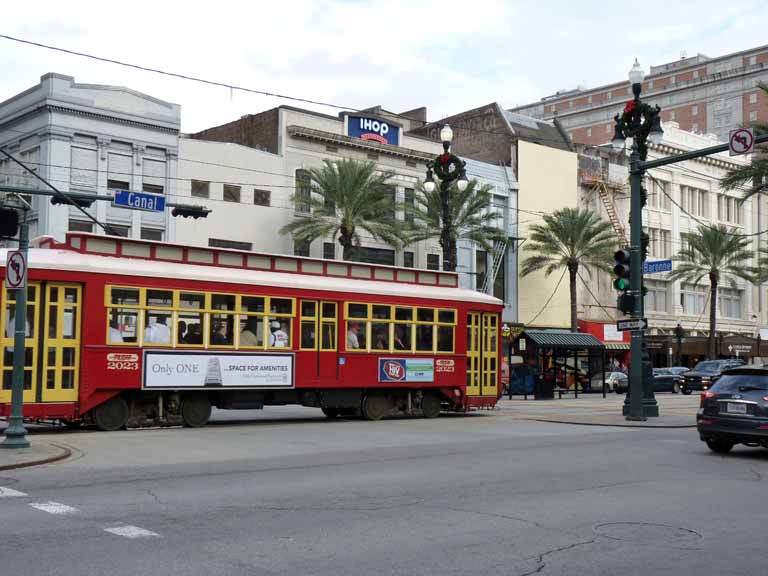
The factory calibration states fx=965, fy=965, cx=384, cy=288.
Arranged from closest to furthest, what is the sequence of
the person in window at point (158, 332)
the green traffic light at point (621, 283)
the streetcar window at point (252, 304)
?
the person in window at point (158, 332) → the streetcar window at point (252, 304) → the green traffic light at point (621, 283)

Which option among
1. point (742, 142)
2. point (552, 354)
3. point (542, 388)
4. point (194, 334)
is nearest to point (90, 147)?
point (552, 354)

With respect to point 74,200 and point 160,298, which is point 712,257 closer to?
point 160,298

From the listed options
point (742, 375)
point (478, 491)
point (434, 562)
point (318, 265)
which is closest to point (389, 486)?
point (478, 491)

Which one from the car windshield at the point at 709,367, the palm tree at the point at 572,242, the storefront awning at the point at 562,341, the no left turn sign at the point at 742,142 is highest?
the palm tree at the point at 572,242

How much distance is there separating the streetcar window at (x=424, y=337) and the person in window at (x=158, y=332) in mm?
6567

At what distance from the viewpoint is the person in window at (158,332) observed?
62.0 feet

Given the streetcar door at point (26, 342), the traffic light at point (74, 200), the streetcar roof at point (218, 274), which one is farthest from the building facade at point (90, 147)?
the streetcar door at point (26, 342)

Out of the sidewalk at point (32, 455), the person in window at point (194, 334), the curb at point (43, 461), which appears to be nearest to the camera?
the curb at point (43, 461)

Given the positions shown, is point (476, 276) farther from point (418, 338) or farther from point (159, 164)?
point (418, 338)

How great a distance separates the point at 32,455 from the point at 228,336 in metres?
7.00

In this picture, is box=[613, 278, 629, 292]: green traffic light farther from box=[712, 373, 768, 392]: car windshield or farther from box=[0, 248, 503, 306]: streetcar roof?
box=[712, 373, 768, 392]: car windshield

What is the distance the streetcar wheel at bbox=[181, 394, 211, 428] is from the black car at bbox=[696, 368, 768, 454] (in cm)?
983

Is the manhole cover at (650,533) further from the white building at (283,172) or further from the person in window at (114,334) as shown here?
the white building at (283,172)

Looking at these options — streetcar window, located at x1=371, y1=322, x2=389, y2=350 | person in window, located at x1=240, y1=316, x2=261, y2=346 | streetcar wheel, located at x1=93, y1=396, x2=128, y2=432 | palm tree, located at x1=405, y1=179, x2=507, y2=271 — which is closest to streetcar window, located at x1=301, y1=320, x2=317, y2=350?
person in window, located at x1=240, y1=316, x2=261, y2=346
